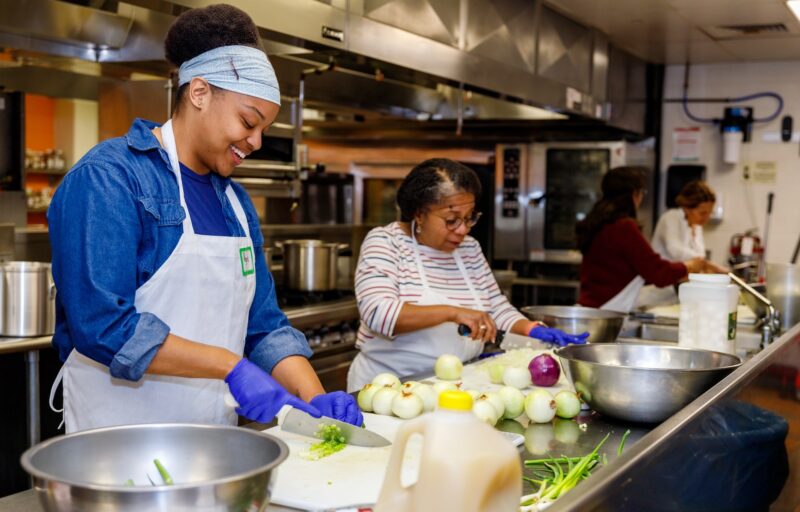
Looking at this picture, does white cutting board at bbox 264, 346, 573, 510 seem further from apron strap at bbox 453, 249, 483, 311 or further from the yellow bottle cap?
apron strap at bbox 453, 249, 483, 311

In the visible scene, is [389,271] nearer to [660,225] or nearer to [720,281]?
[720,281]

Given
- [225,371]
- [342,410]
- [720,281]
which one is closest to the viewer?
[225,371]

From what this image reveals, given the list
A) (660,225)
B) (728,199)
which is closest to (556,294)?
(660,225)

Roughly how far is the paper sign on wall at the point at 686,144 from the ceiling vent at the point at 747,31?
5.08ft

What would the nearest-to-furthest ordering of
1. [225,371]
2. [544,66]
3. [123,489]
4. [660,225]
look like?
[123,489], [225,371], [544,66], [660,225]

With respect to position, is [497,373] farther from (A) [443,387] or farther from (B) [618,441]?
(B) [618,441]

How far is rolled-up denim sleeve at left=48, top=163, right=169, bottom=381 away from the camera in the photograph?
1753mm

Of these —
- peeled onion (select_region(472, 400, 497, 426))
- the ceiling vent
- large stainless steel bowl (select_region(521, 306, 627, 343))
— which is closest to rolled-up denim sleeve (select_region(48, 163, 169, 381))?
peeled onion (select_region(472, 400, 497, 426))

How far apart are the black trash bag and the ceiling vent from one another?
4.46 meters

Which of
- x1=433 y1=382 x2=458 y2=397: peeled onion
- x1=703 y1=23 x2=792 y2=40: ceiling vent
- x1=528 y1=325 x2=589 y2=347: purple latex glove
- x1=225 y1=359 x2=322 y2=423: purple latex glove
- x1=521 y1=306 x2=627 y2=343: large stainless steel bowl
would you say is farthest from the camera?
x1=703 y1=23 x2=792 y2=40: ceiling vent

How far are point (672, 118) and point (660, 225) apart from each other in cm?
179

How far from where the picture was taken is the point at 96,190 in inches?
72.2

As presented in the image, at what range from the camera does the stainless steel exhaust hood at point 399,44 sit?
3611 mm

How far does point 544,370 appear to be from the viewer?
265 cm
